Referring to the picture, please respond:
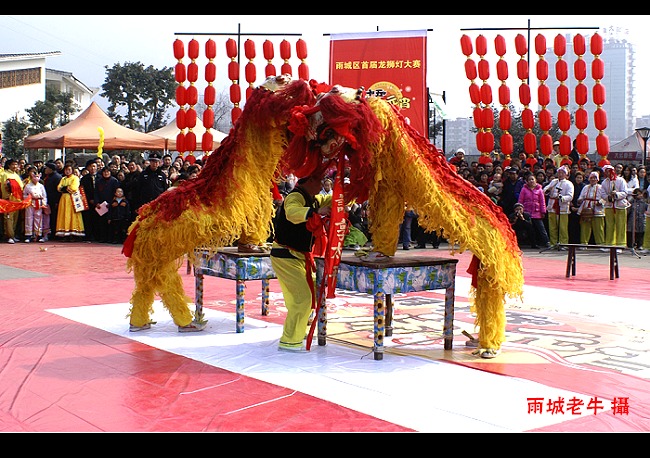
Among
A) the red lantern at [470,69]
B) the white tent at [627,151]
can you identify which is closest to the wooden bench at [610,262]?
the red lantern at [470,69]

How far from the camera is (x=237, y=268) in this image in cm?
541

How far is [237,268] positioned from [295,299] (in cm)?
67

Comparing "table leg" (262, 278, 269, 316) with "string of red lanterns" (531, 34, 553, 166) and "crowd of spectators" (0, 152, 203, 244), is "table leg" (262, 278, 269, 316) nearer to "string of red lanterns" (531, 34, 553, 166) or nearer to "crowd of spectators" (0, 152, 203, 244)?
"crowd of spectators" (0, 152, 203, 244)

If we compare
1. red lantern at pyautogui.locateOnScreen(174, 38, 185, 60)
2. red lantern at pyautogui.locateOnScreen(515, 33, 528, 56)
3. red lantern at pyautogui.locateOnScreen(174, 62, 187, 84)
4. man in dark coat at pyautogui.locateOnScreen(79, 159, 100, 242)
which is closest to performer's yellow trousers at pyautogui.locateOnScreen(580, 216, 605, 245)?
red lantern at pyautogui.locateOnScreen(515, 33, 528, 56)

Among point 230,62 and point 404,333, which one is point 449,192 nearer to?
point 404,333

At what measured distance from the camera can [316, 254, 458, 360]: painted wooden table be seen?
470 centimetres

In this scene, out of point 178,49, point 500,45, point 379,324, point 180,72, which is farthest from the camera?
point 180,72

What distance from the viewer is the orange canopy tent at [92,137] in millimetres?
16391

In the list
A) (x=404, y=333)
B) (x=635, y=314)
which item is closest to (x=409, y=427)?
(x=404, y=333)

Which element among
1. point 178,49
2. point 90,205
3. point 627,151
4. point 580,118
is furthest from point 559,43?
point 627,151

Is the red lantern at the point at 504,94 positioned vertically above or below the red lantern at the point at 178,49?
below

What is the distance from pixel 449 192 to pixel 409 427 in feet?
6.34

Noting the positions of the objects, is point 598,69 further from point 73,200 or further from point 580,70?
point 73,200

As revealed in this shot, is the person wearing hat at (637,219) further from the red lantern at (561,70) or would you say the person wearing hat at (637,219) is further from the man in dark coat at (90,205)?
the man in dark coat at (90,205)
